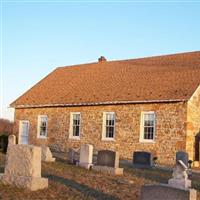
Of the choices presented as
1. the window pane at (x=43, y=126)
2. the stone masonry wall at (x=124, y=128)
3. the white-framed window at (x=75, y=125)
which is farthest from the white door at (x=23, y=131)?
the white-framed window at (x=75, y=125)

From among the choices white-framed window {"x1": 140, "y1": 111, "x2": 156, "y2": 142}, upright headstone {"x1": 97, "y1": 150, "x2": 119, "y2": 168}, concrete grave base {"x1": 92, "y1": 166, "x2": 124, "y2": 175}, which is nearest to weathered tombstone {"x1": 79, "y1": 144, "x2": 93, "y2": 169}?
upright headstone {"x1": 97, "y1": 150, "x2": 119, "y2": 168}

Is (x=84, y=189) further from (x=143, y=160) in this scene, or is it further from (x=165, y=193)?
(x=143, y=160)

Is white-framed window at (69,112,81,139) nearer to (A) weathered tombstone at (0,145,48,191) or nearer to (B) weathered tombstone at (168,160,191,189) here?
(B) weathered tombstone at (168,160,191,189)

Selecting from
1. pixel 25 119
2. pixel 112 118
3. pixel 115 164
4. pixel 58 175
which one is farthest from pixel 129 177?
pixel 25 119

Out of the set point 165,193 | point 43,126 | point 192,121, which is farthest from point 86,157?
point 43,126

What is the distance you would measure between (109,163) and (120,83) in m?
11.3

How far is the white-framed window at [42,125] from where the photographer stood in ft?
97.7

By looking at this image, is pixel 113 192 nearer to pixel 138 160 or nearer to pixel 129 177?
pixel 129 177

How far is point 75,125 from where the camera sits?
28.0 meters

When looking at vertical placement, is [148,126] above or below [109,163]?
above

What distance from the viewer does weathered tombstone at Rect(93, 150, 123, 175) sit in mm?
16562

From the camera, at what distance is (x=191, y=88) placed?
23.3 metres

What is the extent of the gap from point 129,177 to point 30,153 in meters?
5.07

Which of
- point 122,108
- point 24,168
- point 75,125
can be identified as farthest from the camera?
point 75,125
